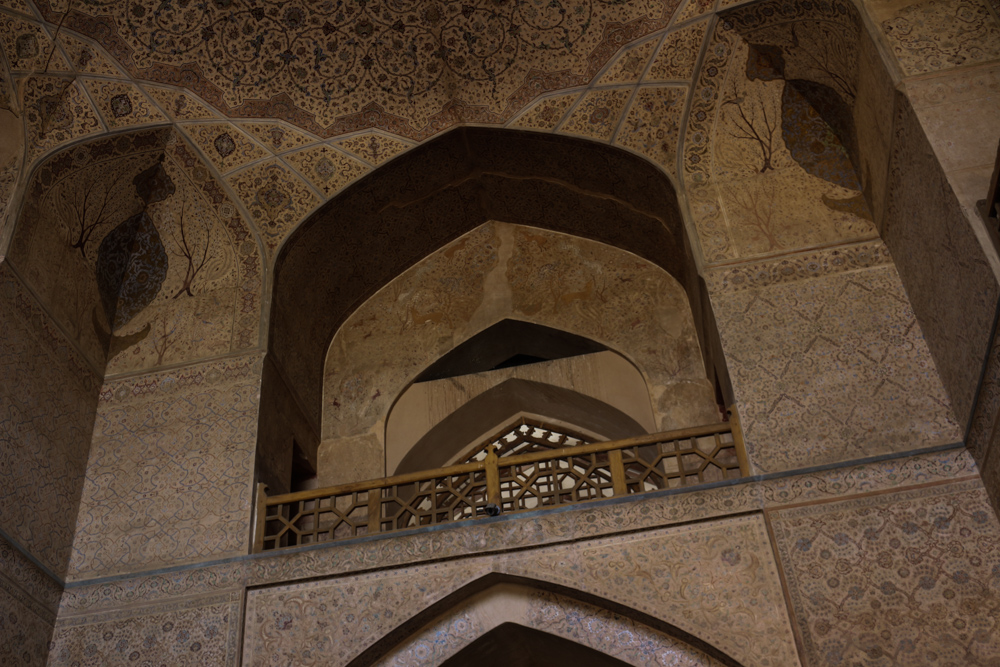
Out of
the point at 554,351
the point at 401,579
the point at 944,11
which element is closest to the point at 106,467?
the point at 401,579

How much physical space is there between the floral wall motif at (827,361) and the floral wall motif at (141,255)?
3.10 metres

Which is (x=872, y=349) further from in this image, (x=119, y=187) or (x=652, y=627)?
(x=119, y=187)

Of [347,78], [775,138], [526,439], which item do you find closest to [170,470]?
[347,78]

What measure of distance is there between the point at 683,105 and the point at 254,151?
2905 millimetres

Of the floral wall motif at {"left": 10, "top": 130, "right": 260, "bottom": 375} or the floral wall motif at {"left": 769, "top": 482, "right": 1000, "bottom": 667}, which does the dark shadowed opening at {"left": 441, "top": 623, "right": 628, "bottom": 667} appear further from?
the floral wall motif at {"left": 10, "top": 130, "right": 260, "bottom": 375}

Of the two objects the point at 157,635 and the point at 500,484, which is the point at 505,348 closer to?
A: the point at 500,484

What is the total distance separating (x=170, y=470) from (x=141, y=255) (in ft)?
5.96

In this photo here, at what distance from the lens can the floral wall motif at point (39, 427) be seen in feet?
17.6

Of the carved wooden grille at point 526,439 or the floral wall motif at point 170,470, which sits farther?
the carved wooden grille at point 526,439

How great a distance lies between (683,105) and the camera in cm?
664

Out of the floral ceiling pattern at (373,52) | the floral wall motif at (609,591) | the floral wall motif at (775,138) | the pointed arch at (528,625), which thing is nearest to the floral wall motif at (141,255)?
the floral ceiling pattern at (373,52)

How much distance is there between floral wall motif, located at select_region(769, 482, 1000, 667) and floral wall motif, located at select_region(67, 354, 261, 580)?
2960mm

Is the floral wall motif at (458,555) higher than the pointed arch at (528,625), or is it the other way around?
the floral wall motif at (458,555)

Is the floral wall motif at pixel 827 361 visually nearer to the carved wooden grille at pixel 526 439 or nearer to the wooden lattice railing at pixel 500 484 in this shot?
the wooden lattice railing at pixel 500 484
